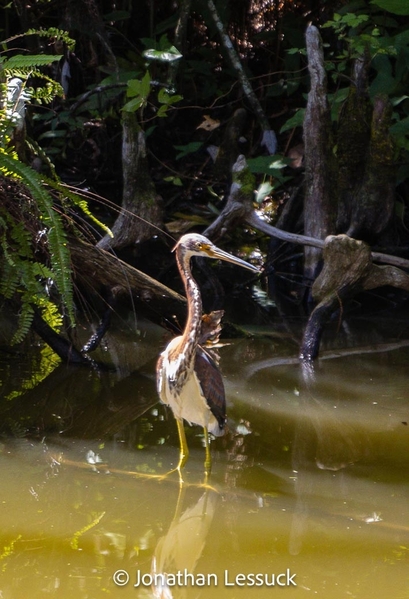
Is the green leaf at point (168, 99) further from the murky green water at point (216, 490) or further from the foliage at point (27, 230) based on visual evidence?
the murky green water at point (216, 490)

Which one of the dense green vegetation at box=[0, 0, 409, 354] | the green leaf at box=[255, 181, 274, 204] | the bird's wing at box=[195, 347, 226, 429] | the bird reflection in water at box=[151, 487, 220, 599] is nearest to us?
the bird reflection in water at box=[151, 487, 220, 599]

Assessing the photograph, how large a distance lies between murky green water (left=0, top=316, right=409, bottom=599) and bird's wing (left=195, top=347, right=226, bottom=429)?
28 cm

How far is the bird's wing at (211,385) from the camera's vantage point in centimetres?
447

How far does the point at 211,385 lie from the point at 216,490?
0.67 metres

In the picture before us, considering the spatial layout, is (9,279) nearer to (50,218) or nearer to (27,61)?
(50,218)

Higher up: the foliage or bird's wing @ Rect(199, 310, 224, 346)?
the foliage

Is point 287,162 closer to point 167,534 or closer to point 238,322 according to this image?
point 238,322

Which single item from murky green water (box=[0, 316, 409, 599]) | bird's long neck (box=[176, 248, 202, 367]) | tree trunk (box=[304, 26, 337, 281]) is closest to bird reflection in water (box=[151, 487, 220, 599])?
murky green water (box=[0, 316, 409, 599])

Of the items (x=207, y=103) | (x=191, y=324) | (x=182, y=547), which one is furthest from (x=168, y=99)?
(x=182, y=547)

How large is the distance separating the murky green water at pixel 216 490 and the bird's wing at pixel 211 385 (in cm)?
28

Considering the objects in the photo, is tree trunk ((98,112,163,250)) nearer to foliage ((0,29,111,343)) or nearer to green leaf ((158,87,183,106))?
green leaf ((158,87,183,106))

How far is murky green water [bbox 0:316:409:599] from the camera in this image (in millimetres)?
3207

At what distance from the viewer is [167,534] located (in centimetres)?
362

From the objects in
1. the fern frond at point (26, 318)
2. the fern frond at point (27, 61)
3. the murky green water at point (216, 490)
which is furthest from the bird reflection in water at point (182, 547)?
the fern frond at point (27, 61)
